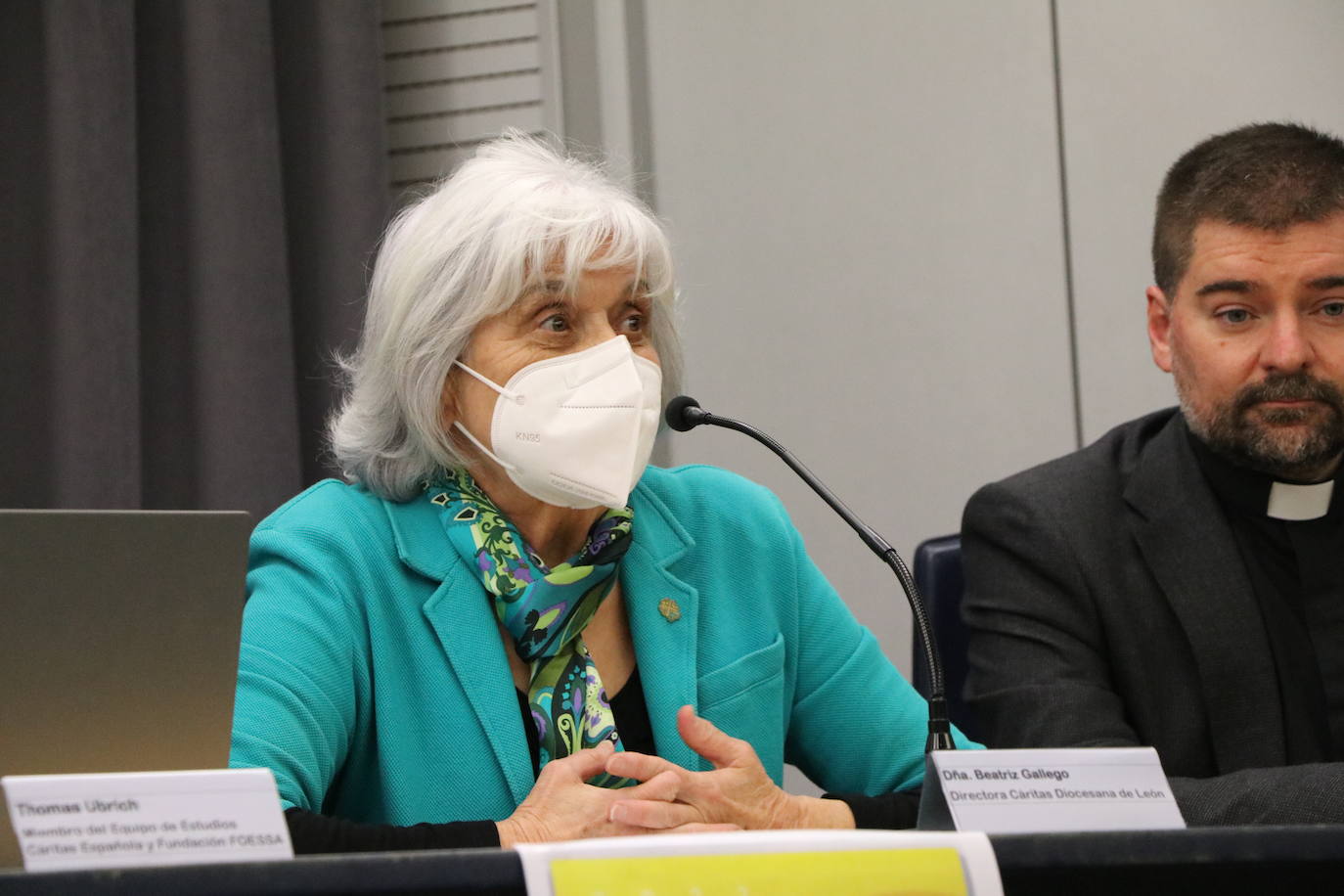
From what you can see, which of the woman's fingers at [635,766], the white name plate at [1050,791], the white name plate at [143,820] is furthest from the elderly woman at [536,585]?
the white name plate at [143,820]

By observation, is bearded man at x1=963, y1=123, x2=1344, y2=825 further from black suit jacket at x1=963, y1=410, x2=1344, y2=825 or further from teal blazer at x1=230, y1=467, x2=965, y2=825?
teal blazer at x1=230, y1=467, x2=965, y2=825

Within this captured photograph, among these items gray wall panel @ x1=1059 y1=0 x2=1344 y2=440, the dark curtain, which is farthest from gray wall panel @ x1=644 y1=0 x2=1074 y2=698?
the dark curtain

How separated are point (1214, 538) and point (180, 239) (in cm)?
187

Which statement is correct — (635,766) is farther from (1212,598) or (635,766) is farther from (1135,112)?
(1135,112)

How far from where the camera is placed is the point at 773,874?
0.84 meters

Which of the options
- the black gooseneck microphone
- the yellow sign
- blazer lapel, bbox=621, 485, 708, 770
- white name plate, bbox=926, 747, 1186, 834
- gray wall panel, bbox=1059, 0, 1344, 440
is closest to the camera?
the yellow sign

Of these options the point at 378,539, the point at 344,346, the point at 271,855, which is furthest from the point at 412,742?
the point at 344,346

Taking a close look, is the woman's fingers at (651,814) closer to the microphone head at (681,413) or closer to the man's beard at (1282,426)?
the microphone head at (681,413)

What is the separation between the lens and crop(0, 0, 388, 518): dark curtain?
2.56 meters

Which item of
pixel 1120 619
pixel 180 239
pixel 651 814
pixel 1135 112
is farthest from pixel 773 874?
pixel 1135 112

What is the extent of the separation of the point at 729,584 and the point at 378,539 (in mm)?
439

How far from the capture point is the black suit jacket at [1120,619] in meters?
1.90

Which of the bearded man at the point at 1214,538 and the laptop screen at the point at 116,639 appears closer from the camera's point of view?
the laptop screen at the point at 116,639

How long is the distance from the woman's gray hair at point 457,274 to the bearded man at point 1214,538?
0.62 m
